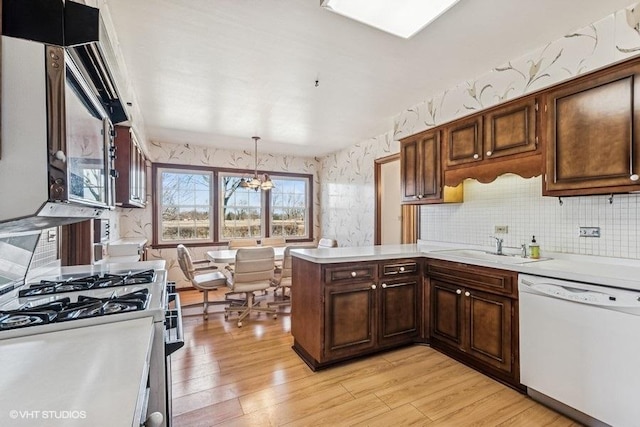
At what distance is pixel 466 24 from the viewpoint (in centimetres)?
190

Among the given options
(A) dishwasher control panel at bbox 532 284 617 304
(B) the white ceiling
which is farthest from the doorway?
(A) dishwasher control panel at bbox 532 284 617 304

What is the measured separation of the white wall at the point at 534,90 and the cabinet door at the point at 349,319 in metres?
1.32

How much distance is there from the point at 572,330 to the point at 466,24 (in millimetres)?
1981

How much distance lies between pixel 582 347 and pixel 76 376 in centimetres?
230

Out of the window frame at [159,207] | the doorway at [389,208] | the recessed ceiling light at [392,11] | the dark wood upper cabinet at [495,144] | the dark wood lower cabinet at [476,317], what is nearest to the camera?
the recessed ceiling light at [392,11]

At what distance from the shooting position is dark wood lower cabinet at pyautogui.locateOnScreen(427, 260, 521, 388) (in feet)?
6.70

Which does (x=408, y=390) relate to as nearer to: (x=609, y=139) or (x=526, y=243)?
(x=526, y=243)

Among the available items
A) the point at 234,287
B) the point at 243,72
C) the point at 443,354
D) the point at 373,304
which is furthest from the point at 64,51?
the point at 443,354

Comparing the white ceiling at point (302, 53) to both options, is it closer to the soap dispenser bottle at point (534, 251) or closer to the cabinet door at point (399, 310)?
the soap dispenser bottle at point (534, 251)

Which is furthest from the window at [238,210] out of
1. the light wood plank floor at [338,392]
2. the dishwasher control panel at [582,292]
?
the dishwasher control panel at [582,292]

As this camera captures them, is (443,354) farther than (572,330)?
Yes

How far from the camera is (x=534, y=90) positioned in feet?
7.09

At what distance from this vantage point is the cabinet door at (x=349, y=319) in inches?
90.4

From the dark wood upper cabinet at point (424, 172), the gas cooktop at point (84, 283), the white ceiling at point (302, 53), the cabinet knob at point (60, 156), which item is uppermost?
the white ceiling at point (302, 53)
